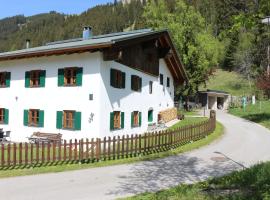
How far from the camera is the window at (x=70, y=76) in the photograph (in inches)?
813

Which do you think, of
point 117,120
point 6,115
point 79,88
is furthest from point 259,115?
point 6,115

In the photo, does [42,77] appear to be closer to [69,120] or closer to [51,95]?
[51,95]

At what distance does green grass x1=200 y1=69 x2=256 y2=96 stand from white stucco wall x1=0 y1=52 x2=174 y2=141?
4351 centimetres

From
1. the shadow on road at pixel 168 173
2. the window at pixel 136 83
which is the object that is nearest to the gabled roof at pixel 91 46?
the window at pixel 136 83

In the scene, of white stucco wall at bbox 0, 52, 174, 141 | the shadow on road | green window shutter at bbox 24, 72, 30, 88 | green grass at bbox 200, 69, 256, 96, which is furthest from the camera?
green grass at bbox 200, 69, 256, 96

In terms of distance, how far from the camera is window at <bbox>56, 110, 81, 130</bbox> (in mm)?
20562

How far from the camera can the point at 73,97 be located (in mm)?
20938

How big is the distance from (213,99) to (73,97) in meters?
38.8

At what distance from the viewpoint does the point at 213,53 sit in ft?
156

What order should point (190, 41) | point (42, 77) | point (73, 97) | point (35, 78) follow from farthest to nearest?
1. point (190, 41)
2. point (35, 78)
3. point (42, 77)
4. point (73, 97)

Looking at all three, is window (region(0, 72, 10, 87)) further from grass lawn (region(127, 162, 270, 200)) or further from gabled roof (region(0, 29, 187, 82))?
grass lawn (region(127, 162, 270, 200))

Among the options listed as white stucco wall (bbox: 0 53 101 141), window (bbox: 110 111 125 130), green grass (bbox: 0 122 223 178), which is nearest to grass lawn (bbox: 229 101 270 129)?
green grass (bbox: 0 122 223 178)

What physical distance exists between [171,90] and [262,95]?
87.8 feet

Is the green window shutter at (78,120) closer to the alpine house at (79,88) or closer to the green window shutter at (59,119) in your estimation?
the alpine house at (79,88)
